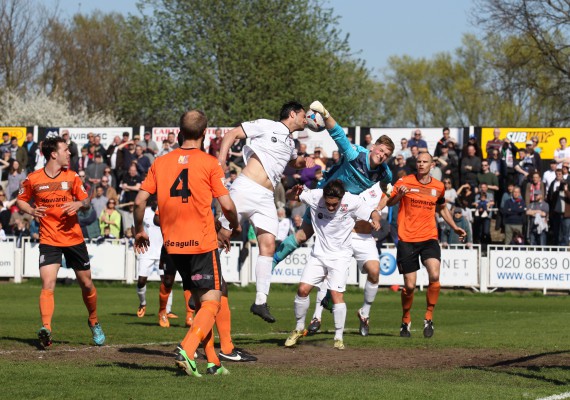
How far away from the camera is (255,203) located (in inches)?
527

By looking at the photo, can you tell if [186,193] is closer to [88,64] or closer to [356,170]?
[356,170]

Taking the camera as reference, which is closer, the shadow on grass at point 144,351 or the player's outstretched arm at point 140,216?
the player's outstretched arm at point 140,216

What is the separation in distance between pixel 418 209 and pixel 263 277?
3.58 meters

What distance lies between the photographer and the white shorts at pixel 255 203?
13.4 m

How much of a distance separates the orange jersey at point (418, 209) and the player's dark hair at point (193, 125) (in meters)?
6.24

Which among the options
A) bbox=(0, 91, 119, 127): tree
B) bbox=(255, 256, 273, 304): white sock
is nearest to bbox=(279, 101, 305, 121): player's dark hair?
bbox=(255, 256, 273, 304): white sock

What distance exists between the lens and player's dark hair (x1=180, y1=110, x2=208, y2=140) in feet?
33.7

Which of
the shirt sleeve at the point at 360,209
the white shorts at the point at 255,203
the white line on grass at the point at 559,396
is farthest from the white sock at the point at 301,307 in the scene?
the white line on grass at the point at 559,396

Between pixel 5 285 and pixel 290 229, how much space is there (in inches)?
312

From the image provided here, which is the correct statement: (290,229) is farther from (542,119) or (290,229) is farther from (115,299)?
(542,119)

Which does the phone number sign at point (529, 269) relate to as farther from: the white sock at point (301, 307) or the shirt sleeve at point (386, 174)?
the white sock at point (301, 307)

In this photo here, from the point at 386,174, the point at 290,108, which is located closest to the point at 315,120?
the point at 290,108

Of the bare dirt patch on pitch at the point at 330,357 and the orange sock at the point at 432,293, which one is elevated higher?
the orange sock at the point at 432,293

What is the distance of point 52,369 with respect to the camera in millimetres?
11039
